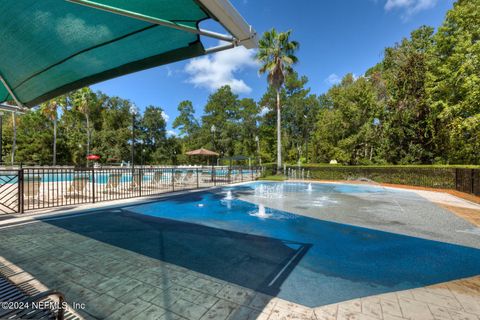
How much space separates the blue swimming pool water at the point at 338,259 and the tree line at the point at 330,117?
11.0 metres

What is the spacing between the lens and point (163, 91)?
4719cm

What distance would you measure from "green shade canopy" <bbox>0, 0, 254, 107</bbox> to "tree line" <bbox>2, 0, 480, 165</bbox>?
1491 cm

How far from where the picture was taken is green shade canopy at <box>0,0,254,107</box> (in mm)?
1918

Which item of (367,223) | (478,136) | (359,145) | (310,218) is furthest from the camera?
(359,145)

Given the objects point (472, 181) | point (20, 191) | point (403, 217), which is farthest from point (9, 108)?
point (472, 181)

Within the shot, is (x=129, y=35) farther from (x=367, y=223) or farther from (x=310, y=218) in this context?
(x=367, y=223)

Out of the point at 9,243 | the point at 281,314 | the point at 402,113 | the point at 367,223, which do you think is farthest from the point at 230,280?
the point at 402,113

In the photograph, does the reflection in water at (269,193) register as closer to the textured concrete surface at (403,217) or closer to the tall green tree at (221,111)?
the textured concrete surface at (403,217)

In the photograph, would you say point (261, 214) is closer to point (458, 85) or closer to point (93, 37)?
point (93, 37)

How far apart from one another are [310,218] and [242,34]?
6.01 meters

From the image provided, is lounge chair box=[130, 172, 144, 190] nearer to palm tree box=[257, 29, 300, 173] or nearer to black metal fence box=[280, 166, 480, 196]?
black metal fence box=[280, 166, 480, 196]

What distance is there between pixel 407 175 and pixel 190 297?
17681 millimetres

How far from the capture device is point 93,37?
2.50 m

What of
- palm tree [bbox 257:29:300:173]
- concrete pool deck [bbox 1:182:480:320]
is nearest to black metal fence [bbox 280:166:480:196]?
palm tree [bbox 257:29:300:173]
